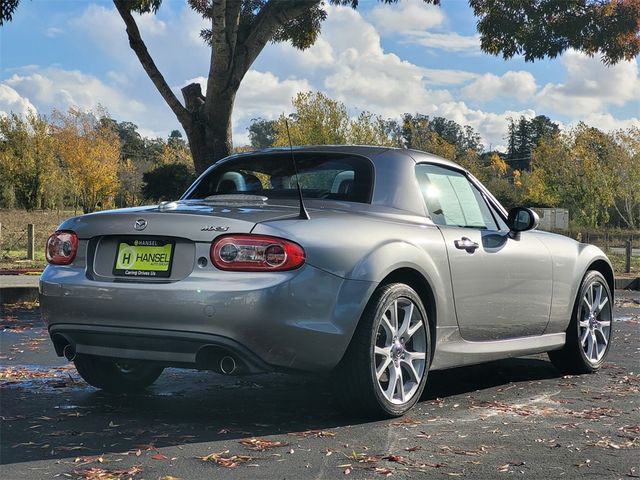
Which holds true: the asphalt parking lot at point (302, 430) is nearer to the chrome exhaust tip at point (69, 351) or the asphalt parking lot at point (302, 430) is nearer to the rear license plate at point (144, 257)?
the chrome exhaust tip at point (69, 351)

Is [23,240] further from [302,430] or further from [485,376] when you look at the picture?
[302,430]

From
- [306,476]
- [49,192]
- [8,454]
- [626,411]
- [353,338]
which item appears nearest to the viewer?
[306,476]

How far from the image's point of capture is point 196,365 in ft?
13.8

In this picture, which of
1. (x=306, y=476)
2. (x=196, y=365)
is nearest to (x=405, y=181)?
(x=196, y=365)

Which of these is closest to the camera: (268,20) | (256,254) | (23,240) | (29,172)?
(256,254)

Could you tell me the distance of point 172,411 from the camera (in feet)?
15.5

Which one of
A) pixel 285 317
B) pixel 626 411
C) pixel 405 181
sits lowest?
pixel 626 411

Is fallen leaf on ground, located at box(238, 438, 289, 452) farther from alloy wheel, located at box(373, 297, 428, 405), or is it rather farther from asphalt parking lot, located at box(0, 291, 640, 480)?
alloy wheel, located at box(373, 297, 428, 405)

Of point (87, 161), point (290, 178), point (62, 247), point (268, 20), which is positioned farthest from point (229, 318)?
point (87, 161)

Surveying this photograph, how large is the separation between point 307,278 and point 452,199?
1.75m

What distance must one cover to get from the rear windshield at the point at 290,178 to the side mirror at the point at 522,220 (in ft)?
4.21

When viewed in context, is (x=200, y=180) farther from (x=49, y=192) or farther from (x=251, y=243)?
(x=49, y=192)

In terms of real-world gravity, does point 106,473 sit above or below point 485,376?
above

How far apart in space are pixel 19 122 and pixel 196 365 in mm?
40862
